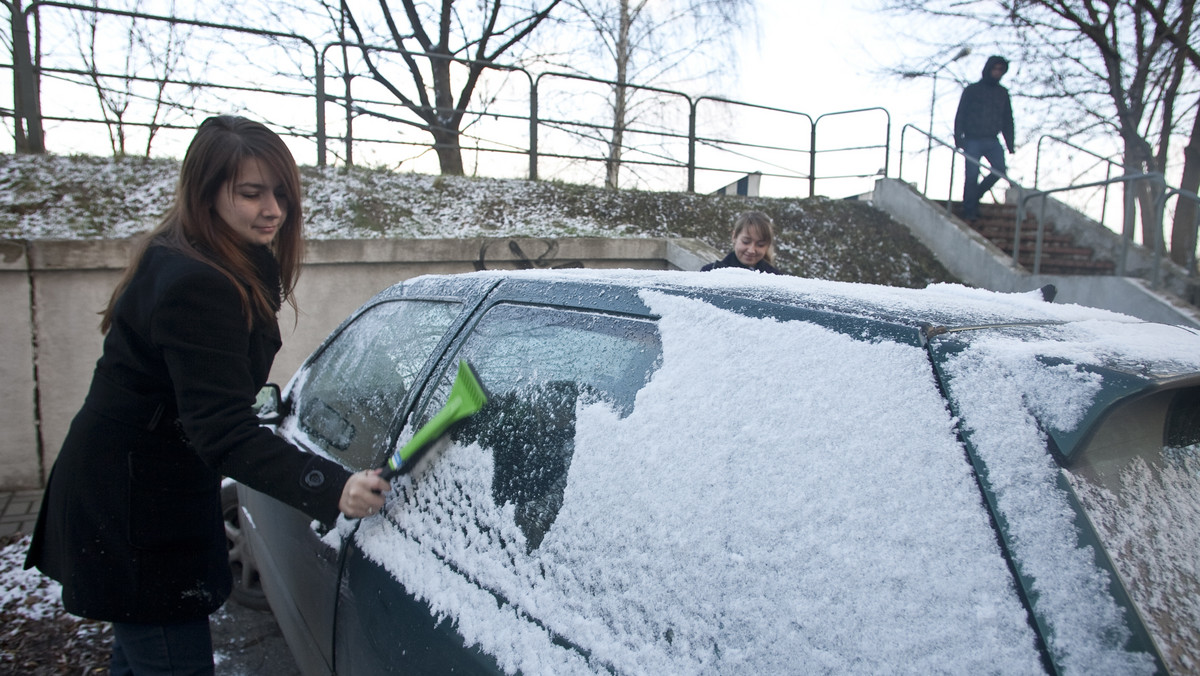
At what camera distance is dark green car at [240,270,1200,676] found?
2.66 ft

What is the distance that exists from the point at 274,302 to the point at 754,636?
4.65 ft

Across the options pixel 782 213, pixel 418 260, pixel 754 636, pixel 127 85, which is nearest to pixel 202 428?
pixel 754 636

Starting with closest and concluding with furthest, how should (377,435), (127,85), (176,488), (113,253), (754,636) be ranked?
(754,636) → (176,488) → (377,435) → (113,253) → (127,85)

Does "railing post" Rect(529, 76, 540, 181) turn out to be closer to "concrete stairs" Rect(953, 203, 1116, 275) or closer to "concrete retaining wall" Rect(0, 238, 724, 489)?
"concrete retaining wall" Rect(0, 238, 724, 489)

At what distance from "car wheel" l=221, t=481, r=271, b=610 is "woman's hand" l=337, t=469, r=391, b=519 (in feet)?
5.12

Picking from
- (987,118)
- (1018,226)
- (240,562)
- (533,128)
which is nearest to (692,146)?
(533,128)

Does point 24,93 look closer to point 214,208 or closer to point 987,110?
point 214,208

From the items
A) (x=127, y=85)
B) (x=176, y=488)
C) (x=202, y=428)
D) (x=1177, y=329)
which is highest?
(x=127, y=85)

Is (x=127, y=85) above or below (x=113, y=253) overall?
above

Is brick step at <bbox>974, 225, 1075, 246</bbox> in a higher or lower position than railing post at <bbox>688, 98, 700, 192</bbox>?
lower

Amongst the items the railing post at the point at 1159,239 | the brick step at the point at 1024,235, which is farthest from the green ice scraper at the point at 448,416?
the brick step at the point at 1024,235

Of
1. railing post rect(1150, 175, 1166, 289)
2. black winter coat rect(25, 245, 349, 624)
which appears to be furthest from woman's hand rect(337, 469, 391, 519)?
railing post rect(1150, 175, 1166, 289)

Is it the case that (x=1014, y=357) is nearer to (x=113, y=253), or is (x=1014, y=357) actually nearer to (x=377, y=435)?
(x=377, y=435)

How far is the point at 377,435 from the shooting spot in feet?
5.74
